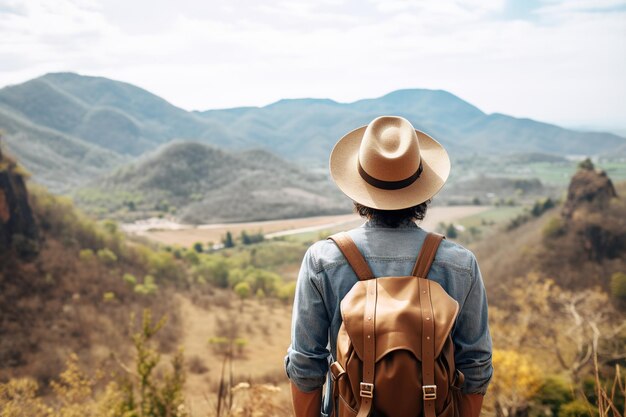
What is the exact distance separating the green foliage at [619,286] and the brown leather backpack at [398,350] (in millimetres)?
27969

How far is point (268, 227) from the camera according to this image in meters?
70.4

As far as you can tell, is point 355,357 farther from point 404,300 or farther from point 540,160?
point 540,160

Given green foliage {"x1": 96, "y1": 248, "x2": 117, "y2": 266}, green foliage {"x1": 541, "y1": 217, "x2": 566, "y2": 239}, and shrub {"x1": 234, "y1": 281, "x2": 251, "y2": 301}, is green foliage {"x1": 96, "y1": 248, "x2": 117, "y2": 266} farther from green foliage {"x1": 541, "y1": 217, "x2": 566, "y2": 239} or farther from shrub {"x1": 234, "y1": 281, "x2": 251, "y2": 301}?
green foliage {"x1": 541, "y1": 217, "x2": 566, "y2": 239}

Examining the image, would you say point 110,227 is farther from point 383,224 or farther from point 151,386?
point 383,224

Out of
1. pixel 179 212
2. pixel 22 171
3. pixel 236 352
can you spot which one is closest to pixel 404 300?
pixel 236 352

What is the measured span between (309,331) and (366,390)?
29 cm

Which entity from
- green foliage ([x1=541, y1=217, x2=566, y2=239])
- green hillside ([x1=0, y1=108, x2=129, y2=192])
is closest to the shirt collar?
green foliage ([x1=541, y1=217, x2=566, y2=239])

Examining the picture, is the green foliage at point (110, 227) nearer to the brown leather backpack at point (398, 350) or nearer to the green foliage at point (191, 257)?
the green foliage at point (191, 257)

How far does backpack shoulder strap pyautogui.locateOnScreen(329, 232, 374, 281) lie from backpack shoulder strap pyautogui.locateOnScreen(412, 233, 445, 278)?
149 mm

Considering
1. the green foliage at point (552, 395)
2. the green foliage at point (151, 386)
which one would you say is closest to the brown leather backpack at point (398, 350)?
the green foliage at point (151, 386)

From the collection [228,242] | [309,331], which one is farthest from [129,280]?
[309,331]

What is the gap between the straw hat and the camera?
5.92 ft

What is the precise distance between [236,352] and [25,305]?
9770 millimetres

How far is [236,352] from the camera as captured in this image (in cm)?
2566
